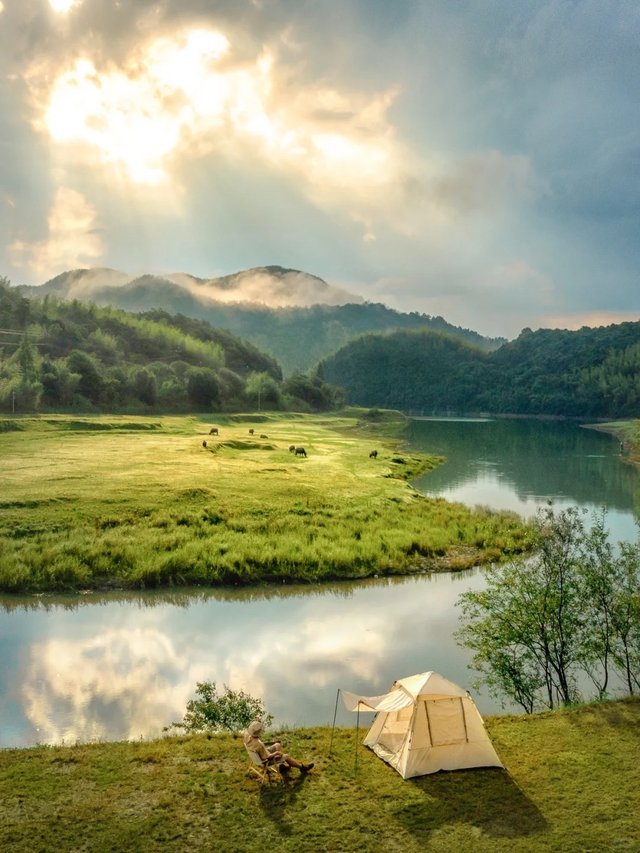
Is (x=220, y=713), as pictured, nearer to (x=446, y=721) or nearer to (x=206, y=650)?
(x=206, y=650)

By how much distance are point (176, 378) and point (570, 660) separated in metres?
179

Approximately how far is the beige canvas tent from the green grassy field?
21.7 m

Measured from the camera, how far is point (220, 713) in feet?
80.0

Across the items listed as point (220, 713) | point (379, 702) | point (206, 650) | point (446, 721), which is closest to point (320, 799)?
point (379, 702)

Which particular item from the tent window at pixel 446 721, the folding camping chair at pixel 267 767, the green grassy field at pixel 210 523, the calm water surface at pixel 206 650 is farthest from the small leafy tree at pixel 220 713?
the green grassy field at pixel 210 523

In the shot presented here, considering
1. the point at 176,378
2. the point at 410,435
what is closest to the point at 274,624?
the point at 410,435

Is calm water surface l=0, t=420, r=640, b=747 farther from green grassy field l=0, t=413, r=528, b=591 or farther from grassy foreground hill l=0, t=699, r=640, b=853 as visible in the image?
grassy foreground hill l=0, t=699, r=640, b=853

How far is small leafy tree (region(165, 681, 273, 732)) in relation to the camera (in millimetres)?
23891

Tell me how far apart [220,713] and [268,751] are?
20.1ft

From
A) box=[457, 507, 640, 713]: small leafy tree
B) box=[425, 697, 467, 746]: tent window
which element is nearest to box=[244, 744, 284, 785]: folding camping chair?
box=[425, 697, 467, 746]: tent window

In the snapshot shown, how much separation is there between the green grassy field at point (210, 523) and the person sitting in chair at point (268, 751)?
2328 centimetres

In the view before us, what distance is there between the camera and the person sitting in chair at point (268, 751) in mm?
18547

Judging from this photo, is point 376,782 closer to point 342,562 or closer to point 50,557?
point 342,562

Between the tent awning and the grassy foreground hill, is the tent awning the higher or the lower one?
the higher one
